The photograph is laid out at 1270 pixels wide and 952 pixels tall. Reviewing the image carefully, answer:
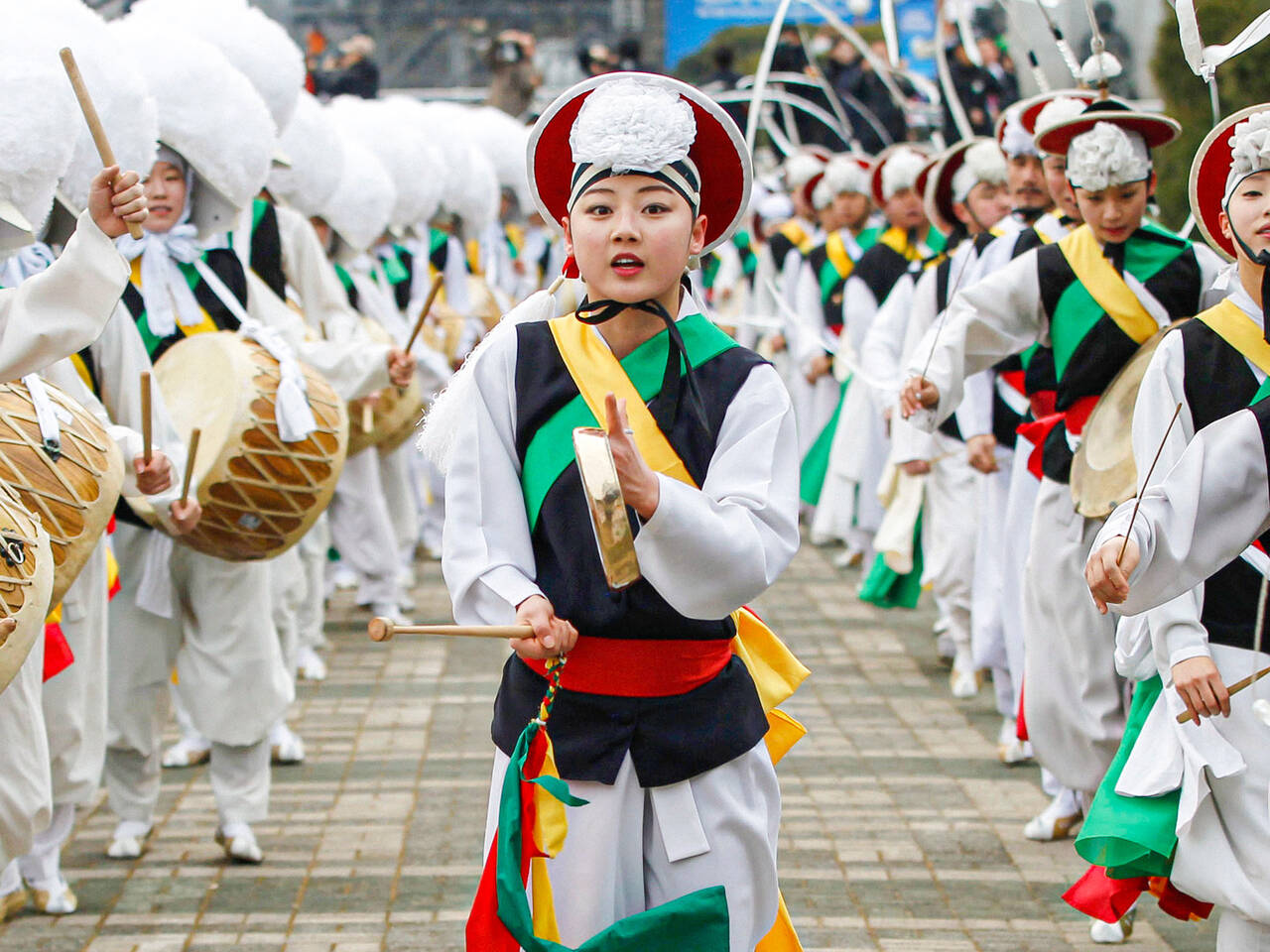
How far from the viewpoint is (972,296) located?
19.2ft

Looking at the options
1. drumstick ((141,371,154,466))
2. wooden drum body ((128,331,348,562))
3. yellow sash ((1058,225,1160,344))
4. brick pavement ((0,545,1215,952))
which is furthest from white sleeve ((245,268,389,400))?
yellow sash ((1058,225,1160,344))

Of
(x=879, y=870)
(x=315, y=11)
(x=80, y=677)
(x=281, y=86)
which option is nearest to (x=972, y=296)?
(x=879, y=870)

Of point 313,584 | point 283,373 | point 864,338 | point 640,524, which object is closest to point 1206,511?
point 640,524

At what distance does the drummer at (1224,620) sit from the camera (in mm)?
4090

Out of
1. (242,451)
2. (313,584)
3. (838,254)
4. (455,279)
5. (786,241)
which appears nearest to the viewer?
(242,451)

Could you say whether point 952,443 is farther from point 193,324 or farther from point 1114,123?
point 193,324

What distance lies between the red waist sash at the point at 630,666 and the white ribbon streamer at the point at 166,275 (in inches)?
111

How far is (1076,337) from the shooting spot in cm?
576

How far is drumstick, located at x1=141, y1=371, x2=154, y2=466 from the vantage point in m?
4.90

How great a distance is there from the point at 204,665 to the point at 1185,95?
10658 mm

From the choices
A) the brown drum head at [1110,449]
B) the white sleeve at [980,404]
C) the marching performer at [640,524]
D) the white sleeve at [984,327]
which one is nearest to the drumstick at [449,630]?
the marching performer at [640,524]

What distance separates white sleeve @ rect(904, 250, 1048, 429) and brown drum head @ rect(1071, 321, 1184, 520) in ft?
1.24

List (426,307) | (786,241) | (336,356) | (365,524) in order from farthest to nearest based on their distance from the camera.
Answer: (786,241)
(365,524)
(336,356)
(426,307)

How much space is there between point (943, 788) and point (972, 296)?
214 cm
